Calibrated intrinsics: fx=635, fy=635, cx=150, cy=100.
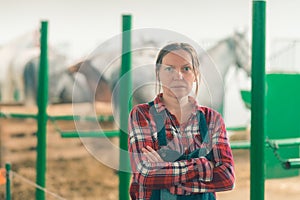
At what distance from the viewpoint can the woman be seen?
53.0 inches

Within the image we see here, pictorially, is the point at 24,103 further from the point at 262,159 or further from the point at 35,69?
the point at 262,159

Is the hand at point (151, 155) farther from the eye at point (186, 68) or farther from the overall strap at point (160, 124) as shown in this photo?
the eye at point (186, 68)

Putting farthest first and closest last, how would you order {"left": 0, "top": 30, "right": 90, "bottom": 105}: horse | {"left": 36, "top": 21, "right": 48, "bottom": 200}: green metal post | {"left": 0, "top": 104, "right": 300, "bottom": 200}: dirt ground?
{"left": 0, "top": 30, "right": 90, "bottom": 105}: horse → {"left": 0, "top": 104, "right": 300, "bottom": 200}: dirt ground → {"left": 36, "top": 21, "right": 48, "bottom": 200}: green metal post

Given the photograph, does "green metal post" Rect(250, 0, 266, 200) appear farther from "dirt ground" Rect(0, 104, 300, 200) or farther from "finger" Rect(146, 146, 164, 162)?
"dirt ground" Rect(0, 104, 300, 200)

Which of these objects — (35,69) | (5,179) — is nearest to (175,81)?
(5,179)

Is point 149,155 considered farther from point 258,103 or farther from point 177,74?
point 258,103

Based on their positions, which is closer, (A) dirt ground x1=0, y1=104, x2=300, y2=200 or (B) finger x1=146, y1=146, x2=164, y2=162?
(B) finger x1=146, y1=146, x2=164, y2=162

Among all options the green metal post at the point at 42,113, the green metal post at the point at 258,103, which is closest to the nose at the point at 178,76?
the green metal post at the point at 258,103

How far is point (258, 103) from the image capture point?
1.62 m

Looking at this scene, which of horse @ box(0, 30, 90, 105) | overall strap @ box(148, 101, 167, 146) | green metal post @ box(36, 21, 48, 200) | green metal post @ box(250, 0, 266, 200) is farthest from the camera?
horse @ box(0, 30, 90, 105)

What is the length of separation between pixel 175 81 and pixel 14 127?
807 centimetres

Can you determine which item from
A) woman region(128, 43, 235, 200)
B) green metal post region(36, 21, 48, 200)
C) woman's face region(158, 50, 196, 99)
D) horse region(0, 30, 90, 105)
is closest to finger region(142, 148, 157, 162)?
woman region(128, 43, 235, 200)

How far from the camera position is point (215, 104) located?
4.76 ft

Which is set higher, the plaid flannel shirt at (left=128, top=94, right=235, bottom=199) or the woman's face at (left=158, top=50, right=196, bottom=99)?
the woman's face at (left=158, top=50, right=196, bottom=99)
